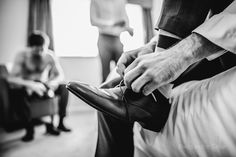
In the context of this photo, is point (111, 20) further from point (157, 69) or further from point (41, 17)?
point (41, 17)

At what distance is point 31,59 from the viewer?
6.60ft

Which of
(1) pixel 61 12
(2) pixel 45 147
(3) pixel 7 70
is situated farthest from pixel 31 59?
(1) pixel 61 12

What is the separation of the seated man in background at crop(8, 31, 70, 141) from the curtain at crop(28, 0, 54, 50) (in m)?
1.09

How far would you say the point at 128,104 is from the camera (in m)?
0.38

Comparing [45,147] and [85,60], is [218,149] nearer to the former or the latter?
[45,147]

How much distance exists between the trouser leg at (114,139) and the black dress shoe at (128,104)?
97mm

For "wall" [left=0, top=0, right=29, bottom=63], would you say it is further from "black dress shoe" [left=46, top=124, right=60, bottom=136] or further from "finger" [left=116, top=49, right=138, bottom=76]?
"finger" [left=116, top=49, right=138, bottom=76]

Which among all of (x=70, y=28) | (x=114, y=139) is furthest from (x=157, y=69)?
(x=70, y=28)

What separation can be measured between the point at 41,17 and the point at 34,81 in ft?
5.66

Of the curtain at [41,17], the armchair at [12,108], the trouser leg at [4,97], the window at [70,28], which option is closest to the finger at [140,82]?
the armchair at [12,108]

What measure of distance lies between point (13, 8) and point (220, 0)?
3406 mm

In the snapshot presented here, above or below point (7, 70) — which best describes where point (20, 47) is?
above

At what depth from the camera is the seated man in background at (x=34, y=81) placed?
1789 millimetres

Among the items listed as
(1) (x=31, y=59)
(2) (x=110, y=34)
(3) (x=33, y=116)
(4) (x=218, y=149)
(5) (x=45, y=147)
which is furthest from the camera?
(1) (x=31, y=59)
